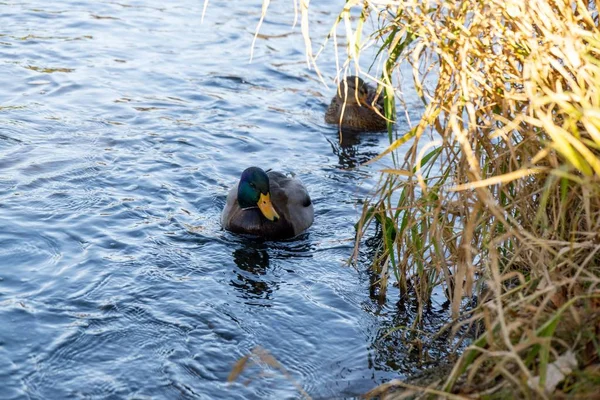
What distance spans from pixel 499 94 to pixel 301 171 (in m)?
4.31

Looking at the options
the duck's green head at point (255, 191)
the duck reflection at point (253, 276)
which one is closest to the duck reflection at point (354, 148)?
the duck's green head at point (255, 191)

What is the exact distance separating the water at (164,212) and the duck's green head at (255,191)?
0.31 metres

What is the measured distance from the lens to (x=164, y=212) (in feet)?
22.9

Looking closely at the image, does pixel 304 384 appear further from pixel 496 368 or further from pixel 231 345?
pixel 496 368

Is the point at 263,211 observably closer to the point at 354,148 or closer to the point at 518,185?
the point at 354,148

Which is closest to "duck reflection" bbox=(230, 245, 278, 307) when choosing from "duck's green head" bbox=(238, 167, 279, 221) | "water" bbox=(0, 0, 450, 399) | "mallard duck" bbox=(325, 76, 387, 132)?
"water" bbox=(0, 0, 450, 399)

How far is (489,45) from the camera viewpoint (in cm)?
398

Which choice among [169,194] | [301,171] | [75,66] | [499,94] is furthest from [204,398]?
[75,66]

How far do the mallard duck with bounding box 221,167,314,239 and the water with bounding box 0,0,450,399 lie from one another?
0.14m

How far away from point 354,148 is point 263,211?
218 cm

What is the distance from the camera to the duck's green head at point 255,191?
7223 millimetres

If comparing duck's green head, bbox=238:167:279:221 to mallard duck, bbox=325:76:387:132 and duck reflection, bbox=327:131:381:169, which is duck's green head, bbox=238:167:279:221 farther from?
mallard duck, bbox=325:76:387:132

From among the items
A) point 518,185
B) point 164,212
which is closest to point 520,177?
point 518,185

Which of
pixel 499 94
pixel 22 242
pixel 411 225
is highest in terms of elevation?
pixel 499 94
